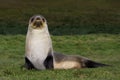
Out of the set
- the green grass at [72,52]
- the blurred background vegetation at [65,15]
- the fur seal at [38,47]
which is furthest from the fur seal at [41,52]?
the blurred background vegetation at [65,15]

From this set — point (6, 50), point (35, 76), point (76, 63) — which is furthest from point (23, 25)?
point (35, 76)

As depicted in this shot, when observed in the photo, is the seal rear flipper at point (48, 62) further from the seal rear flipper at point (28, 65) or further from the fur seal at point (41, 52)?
the seal rear flipper at point (28, 65)

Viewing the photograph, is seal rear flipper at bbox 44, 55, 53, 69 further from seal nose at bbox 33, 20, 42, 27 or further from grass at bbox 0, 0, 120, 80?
seal nose at bbox 33, 20, 42, 27

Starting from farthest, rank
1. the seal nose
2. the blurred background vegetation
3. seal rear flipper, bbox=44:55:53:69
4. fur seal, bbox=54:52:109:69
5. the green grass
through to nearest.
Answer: the blurred background vegetation
fur seal, bbox=54:52:109:69
the seal nose
seal rear flipper, bbox=44:55:53:69
the green grass

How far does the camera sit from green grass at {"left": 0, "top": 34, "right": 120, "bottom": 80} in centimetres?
929

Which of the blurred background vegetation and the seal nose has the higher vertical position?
the seal nose

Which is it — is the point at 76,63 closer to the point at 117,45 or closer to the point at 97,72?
the point at 97,72

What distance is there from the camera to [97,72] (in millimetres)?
9742

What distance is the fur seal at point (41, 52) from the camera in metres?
10.2

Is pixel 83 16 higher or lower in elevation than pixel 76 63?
lower

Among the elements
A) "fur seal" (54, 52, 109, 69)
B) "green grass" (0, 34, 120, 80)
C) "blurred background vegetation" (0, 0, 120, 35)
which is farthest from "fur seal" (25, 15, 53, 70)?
"blurred background vegetation" (0, 0, 120, 35)

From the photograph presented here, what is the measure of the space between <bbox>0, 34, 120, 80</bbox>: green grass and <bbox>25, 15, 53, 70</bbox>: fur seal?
26 centimetres

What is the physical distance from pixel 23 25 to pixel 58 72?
13.9 m

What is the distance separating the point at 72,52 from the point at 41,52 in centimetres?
439
